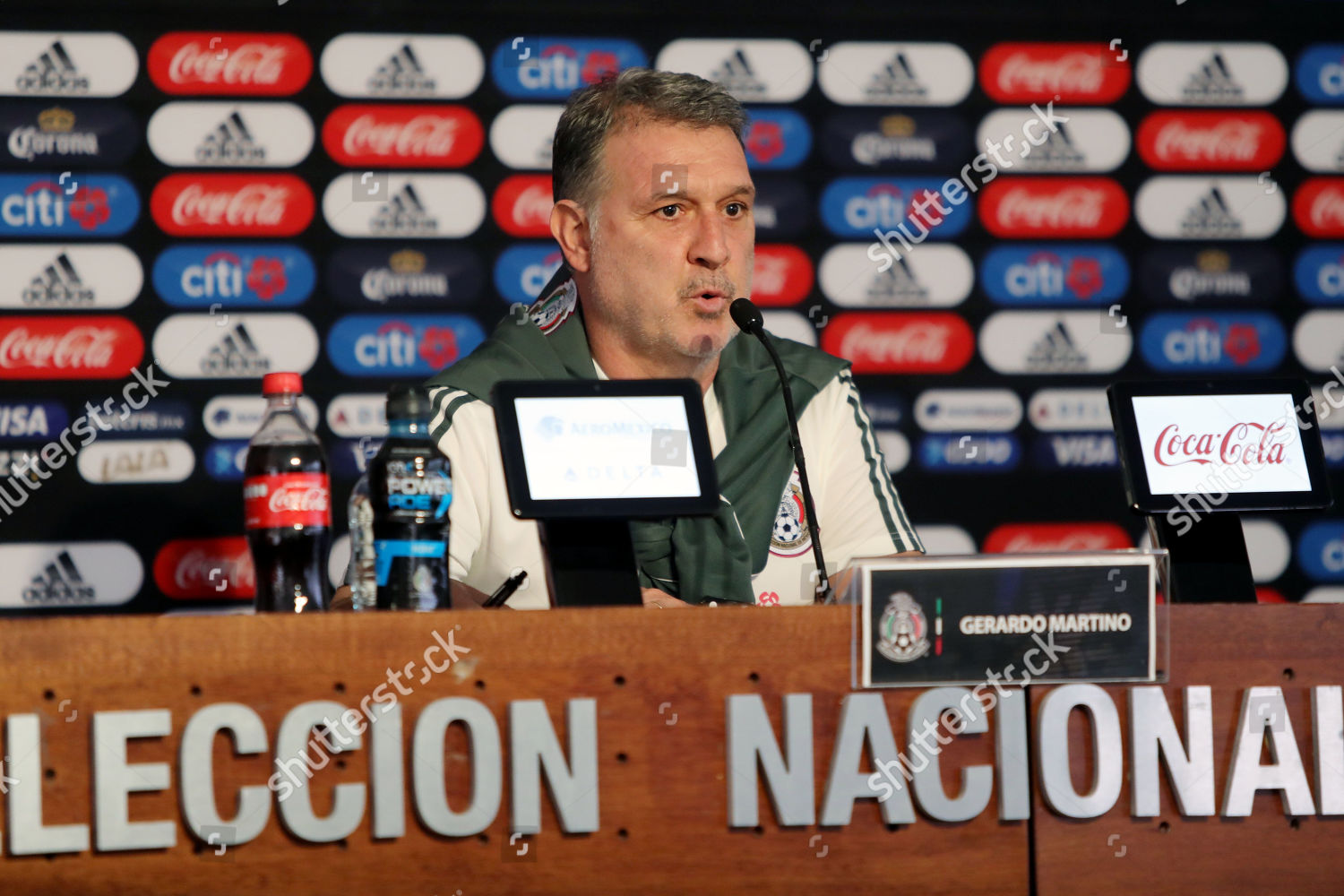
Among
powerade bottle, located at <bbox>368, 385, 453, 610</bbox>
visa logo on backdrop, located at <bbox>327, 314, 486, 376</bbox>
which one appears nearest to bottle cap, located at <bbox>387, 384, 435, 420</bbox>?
powerade bottle, located at <bbox>368, 385, 453, 610</bbox>

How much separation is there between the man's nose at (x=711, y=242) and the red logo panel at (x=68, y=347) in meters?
1.49

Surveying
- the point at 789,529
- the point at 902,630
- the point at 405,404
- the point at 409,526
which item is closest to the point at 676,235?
the point at 789,529

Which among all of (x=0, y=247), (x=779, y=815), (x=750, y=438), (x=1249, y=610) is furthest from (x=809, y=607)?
(x=0, y=247)

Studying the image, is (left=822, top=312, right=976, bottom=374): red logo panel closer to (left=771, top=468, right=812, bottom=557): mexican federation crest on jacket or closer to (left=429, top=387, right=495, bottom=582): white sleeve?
(left=771, top=468, right=812, bottom=557): mexican federation crest on jacket

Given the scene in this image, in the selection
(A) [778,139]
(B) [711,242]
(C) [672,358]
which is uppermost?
(A) [778,139]

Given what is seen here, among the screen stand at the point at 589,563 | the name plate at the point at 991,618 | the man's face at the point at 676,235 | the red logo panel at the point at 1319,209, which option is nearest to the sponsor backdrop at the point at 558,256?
the red logo panel at the point at 1319,209

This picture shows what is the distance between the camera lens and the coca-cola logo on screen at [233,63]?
293cm

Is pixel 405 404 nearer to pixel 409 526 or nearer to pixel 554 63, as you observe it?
pixel 409 526

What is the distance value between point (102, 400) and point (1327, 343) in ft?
8.51

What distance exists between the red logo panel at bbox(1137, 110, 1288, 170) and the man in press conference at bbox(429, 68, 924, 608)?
148cm

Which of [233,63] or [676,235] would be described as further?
[233,63]

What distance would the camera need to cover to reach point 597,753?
1.08m

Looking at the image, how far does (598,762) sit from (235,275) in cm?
211

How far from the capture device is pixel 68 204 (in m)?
2.91
